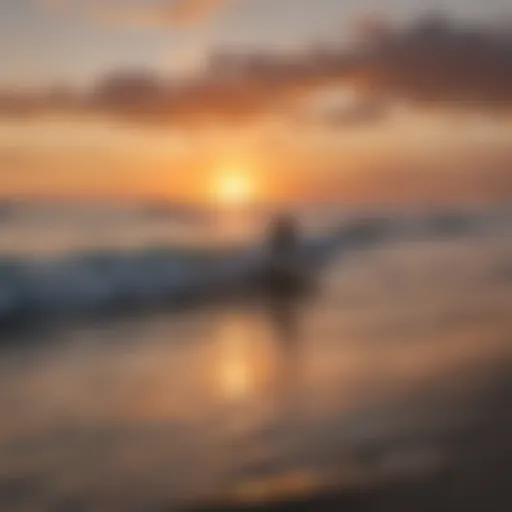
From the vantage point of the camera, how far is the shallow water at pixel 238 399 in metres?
3.13

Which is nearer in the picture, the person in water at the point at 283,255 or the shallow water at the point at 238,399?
the shallow water at the point at 238,399

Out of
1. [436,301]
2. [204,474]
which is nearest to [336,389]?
[204,474]

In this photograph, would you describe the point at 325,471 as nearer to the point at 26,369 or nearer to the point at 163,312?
the point at 26,369

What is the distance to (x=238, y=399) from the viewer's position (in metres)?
4.29

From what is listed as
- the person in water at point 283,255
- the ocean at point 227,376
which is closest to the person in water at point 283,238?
the person in water at point 283,255

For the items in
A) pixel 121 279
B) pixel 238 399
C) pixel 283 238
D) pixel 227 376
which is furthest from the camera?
pixel 283 238

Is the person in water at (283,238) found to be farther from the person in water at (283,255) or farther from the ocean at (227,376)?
the ocean at (227,376)

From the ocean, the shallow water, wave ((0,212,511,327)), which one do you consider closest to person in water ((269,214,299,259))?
wave ((0,212,511,327))

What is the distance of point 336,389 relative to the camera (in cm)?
441

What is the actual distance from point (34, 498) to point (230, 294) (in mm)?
6172

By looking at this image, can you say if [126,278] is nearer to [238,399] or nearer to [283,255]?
[283,255]

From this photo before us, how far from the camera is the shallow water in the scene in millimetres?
3127

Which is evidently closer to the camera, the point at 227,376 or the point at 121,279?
the point at 227,376

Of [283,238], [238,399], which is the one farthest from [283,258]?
[238,399]
